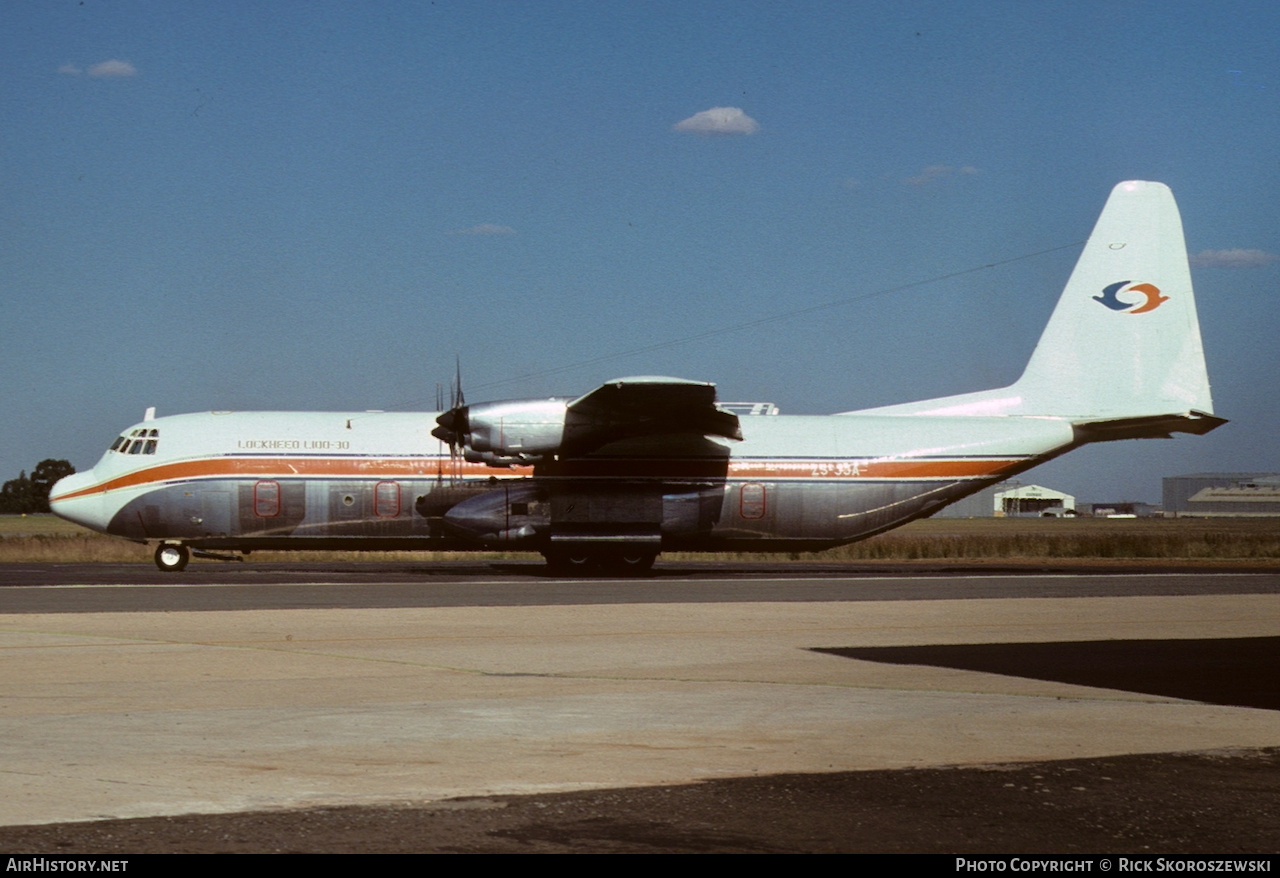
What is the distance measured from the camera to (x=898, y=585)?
100 feet

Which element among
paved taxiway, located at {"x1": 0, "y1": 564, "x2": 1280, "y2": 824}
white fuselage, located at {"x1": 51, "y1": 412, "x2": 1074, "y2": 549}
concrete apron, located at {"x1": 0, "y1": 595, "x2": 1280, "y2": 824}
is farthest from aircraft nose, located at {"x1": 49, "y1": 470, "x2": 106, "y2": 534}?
concrete apron, located at {"x1": 0, "y1": 595, "x2": 1280, "y2": 824}

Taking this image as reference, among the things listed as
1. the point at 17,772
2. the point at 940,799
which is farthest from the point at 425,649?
the point at 940,799

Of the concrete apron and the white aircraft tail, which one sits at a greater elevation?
the white aircraft tail

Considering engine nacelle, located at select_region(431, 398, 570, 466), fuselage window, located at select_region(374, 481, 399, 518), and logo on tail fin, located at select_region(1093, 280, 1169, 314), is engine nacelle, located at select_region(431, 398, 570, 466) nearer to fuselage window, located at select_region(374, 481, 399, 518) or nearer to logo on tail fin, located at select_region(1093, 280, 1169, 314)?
fuselage window, located at select_region(374, 481, 399, 518)

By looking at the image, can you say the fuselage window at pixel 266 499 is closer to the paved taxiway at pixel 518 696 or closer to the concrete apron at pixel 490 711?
the paved taxiway at pixel 518 696

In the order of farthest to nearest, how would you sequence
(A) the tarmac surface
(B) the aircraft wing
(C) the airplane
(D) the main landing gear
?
(D) the main landing gear < (C) the airplane < (B) the aircraft wing < (A) the tarmac surface

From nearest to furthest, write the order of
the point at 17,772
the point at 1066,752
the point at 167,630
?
1. the point at 17,772
2. the point at 1066,752
3. the point at 167,630

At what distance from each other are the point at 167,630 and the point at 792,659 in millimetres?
9040

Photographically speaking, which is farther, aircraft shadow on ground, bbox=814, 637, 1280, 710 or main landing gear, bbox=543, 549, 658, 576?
main landing gear, bbox=543, 549, 658, 576

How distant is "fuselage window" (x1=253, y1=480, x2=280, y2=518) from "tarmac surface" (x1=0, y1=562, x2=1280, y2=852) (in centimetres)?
1048

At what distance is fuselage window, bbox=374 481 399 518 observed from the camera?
3325 centimetres

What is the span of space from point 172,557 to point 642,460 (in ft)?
40.4

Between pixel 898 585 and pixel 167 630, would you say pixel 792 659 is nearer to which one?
pixel 167 630

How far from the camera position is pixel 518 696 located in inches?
504
